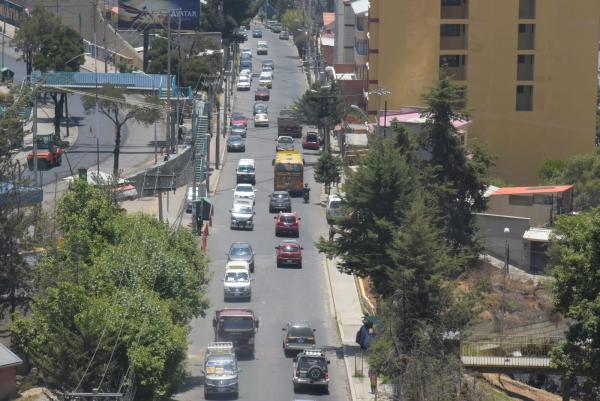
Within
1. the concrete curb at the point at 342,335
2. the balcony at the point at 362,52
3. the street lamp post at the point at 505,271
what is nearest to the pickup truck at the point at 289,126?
the balcony at the point at 362,52

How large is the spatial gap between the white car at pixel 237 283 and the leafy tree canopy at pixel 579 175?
22927 millimetres

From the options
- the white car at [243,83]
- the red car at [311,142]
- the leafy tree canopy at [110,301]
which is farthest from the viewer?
the white car at [243,83]

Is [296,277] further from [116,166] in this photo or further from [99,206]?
[116,166]

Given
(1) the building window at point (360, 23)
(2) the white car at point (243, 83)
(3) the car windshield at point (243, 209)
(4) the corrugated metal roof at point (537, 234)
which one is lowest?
(4) the corrugated metal roof at point (537, 234)

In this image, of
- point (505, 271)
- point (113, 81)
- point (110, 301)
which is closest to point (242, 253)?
point (505, 271)

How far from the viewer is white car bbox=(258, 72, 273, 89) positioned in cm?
12825

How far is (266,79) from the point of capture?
129750 millimetres

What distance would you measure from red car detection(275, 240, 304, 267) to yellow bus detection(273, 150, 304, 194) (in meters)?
15.1

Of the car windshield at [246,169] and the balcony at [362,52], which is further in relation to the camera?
the balcony at [362,52]

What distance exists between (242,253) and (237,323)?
1373 centimetres

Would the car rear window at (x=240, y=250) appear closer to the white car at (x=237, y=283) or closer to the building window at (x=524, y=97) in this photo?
the white car at (x=237, y=283)

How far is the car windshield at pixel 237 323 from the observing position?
172ft

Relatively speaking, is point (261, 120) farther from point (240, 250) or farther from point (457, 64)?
point (240, 250)

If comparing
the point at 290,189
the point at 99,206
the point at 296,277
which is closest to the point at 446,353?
the point at 99,206
